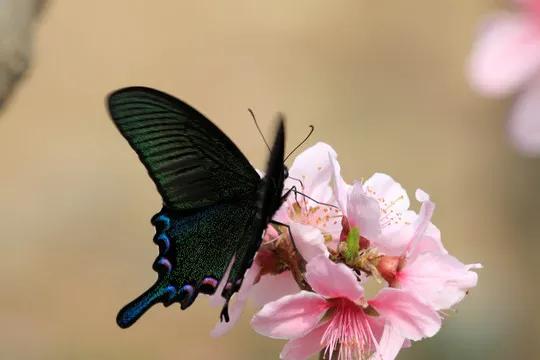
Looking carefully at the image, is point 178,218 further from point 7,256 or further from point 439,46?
point 439,46

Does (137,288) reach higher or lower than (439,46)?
lower

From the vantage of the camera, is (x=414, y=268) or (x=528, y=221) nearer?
Answer: (x=414, y=268)

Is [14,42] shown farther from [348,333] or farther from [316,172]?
[348,333]

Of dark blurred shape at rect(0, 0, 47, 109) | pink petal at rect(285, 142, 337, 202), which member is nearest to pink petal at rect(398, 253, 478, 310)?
pink petal at rect(285, 142, 337, 202)

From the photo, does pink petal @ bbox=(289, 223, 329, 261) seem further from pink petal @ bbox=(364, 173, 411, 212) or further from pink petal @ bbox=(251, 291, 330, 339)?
pink petal @ bbox=(364, 173, 411, 212)

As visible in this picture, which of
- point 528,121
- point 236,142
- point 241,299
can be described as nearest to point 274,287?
point 241,299

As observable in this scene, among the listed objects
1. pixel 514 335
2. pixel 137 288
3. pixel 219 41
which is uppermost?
pixel 219 41

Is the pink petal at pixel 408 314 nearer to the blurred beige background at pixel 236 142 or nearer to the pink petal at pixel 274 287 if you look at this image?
the pink petal at pixel 274 287

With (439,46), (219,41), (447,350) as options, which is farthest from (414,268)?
(439,46)
